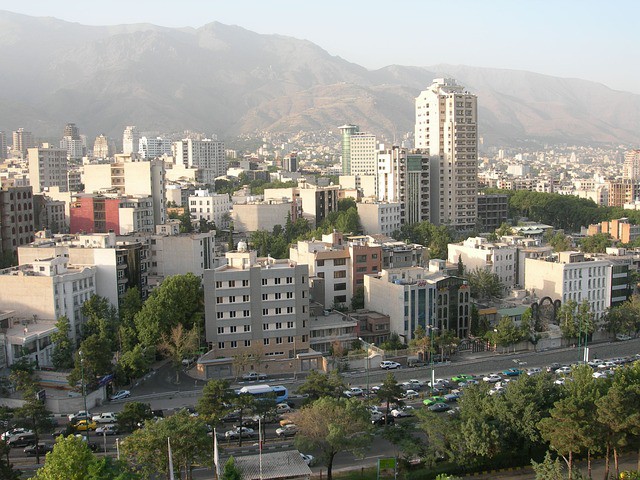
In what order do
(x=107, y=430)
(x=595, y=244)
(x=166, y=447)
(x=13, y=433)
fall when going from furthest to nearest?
(x=595, y=244)
(x=107, y=430)
(x=13, y=433)
(x=166, y=447)

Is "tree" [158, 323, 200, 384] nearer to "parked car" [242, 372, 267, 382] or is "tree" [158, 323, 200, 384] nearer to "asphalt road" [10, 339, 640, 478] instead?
"asphalt road" [10, 339, 640, 478]

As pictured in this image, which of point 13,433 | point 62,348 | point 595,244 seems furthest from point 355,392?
point 595,244

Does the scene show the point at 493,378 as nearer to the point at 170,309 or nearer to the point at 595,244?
the point at 170,309

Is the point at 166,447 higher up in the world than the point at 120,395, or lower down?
higher up

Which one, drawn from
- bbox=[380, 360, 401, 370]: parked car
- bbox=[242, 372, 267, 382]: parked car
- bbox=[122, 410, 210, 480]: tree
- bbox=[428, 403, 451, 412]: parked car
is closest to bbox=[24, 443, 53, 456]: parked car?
bbox=[122, 410, 210, 480]: tree

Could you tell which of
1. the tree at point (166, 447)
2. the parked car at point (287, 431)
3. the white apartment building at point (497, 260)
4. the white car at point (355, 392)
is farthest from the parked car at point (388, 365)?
the white apartment building at point (497, 260)

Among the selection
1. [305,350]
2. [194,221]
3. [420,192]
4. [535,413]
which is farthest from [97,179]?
[535,413]

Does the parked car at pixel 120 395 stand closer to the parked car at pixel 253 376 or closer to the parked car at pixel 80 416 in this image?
the parked car at pixel 80 416

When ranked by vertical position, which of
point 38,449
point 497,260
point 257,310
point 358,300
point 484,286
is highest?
point 497,260
